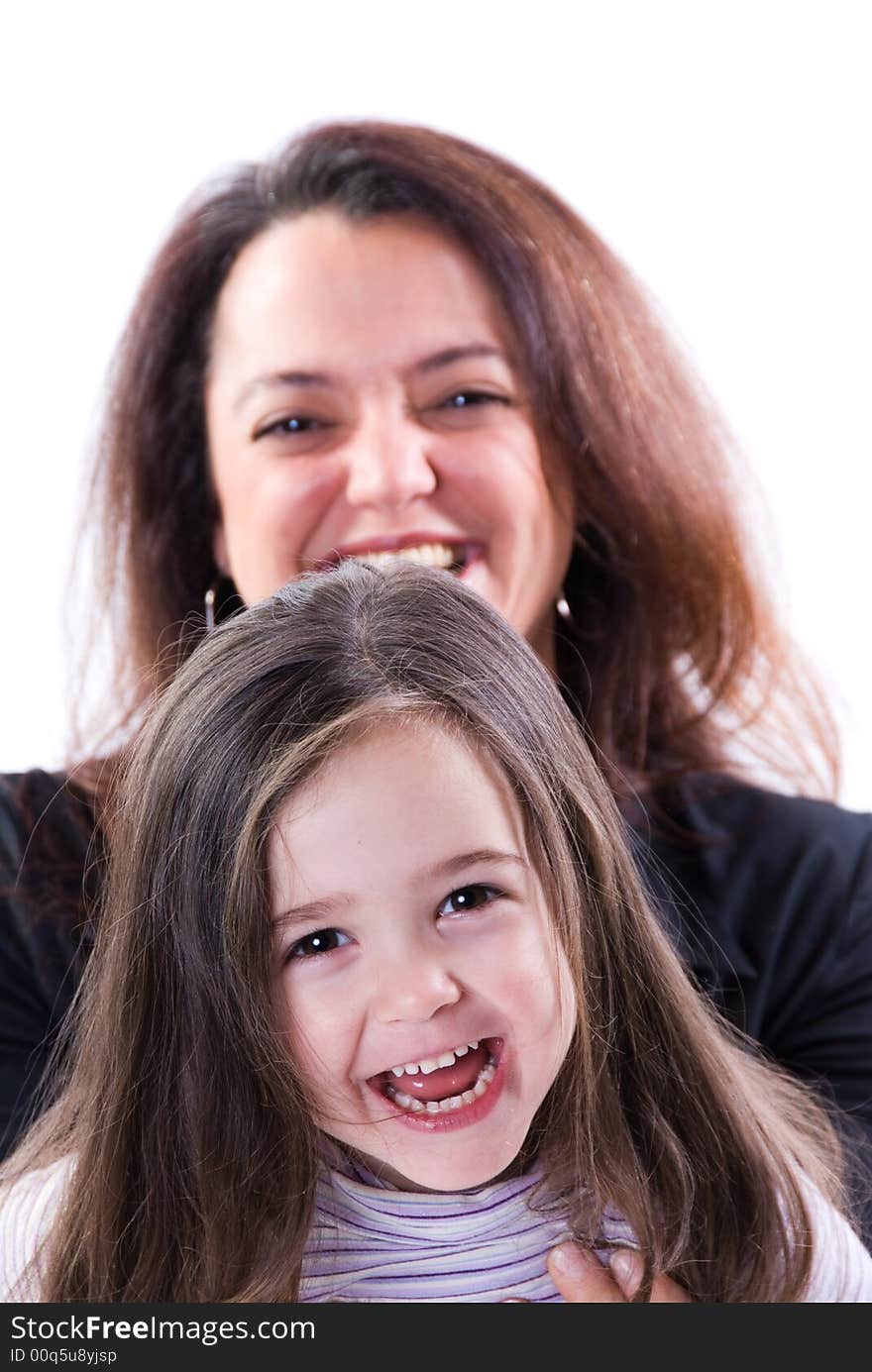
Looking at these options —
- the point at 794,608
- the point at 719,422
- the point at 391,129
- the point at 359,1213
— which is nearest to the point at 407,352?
the point at 391,129

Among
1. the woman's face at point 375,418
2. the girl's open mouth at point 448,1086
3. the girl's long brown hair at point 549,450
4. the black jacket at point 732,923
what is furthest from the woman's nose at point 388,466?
the girl's open mouth at point 448,1086

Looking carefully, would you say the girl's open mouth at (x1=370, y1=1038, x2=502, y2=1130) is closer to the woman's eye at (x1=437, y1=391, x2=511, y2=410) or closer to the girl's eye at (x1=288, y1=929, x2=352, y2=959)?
the girl's eye at (x1=288, y1=929, x2=352, y2=959)

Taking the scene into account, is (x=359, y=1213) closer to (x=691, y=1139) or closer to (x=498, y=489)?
(x=691, y=1139)

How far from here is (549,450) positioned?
3.97 feet

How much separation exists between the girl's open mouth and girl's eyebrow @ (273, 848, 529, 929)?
9cm

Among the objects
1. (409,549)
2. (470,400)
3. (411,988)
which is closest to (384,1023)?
(411,988)

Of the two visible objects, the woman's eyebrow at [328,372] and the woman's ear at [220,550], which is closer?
the woman's eyebrow at [328,372]

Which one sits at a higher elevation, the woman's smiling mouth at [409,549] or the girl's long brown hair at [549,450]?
the girl's long brown hair at [549,450]

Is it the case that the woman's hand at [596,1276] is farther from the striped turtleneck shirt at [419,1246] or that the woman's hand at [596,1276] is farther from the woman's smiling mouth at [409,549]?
the woman's smiling mouth at [409,549]

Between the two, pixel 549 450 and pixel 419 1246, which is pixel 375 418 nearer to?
pixel 549 450

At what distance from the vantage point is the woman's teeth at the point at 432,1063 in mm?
803

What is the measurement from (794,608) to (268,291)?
52cm

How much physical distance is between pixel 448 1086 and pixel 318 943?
0.10 metres

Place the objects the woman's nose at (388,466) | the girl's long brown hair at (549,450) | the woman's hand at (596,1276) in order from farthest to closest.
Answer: the girl's long brown hair at (549,450) < the woman's nose at (388,466) < the woman's hand at (596,1276)
